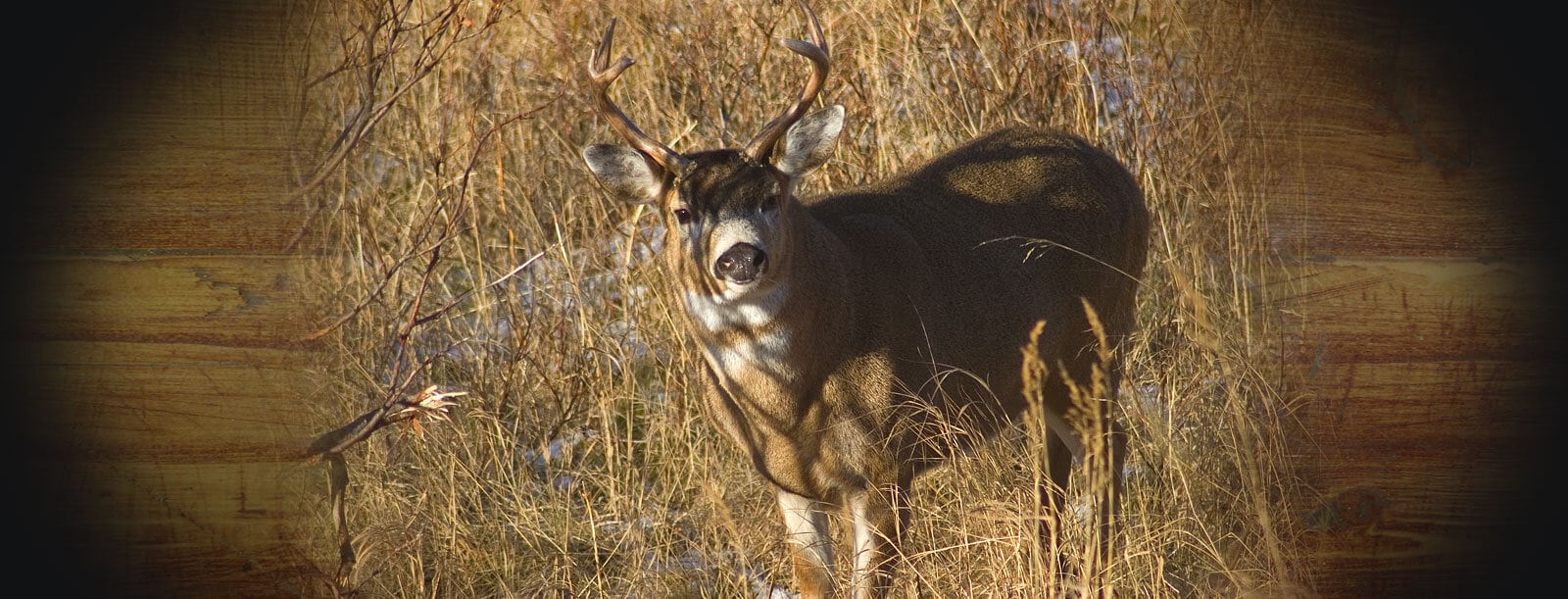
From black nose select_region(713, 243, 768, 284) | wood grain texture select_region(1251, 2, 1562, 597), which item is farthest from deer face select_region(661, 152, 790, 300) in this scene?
wood grain texture select_region(1251, 2, 1562, 597)

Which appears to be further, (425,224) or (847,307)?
(425,224)

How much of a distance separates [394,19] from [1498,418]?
142 inches

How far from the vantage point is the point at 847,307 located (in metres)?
4.13

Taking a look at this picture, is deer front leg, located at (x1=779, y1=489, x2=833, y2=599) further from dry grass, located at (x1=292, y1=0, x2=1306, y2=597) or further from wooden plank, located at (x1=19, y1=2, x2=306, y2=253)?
wooden plank, located at (x1=19, y1=2, x2=306, y2=253)

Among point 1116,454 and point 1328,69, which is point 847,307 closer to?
point 1116,454

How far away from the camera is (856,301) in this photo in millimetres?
4168

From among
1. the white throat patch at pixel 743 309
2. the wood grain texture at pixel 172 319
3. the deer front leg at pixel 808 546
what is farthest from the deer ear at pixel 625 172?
the wood grain texture at pixel 172 319

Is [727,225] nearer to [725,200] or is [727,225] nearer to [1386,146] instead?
[725,200]

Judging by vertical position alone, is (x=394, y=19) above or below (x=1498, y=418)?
above

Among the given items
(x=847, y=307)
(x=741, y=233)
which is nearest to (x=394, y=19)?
(x=741, y=233)

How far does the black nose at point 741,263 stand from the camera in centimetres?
383

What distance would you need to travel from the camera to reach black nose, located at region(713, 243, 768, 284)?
3828 mm

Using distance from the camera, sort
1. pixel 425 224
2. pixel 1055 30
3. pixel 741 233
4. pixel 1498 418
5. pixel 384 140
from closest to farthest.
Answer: pixel 1498 418, pixel 741 233, pixel 425 224, pixel 1055 30, pixel 384 140

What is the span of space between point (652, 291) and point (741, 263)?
203 centimetres
